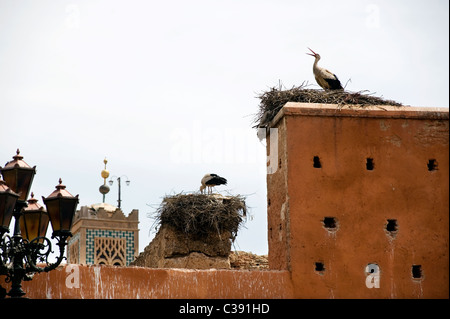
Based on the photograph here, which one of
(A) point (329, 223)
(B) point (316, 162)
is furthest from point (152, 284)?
(B) point (316, 162)

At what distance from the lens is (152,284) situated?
38.7 feet

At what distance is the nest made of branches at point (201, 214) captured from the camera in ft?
51.3

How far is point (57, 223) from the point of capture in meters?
9.60

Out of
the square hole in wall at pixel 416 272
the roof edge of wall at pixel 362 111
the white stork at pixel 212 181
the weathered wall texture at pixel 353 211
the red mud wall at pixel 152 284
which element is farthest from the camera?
the white stork at pixel 212 181

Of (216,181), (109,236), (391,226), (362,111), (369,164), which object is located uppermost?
(362,111)

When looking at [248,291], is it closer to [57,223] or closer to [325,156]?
[325,156]

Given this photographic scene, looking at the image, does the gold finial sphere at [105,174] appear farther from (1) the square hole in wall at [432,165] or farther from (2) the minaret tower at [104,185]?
(1) the square hole in wall at [432,165]

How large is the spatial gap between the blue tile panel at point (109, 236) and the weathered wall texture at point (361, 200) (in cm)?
956

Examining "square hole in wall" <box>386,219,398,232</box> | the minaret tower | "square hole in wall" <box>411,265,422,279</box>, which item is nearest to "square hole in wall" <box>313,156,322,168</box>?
"square hole in wall" <box>386,219,398,232</box>

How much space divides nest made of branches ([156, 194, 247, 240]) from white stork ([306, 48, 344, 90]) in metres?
2.69

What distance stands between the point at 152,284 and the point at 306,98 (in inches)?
126

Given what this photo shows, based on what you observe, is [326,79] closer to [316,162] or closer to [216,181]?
[316,162]

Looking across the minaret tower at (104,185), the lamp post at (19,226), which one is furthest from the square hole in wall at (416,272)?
the minaret tower at (104,185)
